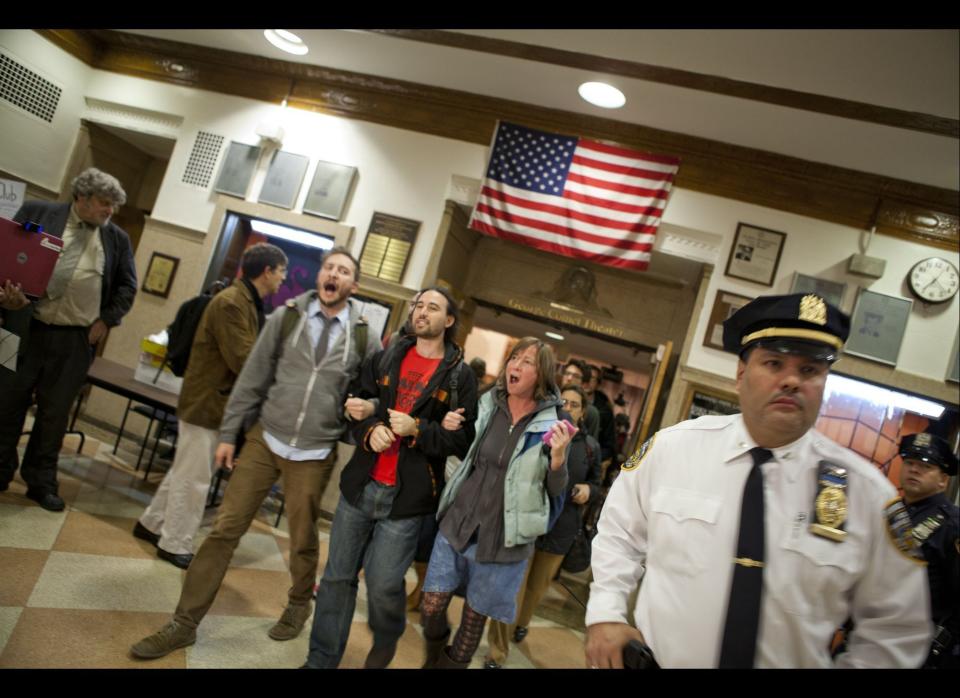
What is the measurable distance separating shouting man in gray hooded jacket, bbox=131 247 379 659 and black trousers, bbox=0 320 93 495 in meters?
0.58

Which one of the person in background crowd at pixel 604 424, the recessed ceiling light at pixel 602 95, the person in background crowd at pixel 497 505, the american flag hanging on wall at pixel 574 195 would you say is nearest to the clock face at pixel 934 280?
the american flag hanging on wall at pixel 574 195

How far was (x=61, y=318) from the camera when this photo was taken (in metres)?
1.59

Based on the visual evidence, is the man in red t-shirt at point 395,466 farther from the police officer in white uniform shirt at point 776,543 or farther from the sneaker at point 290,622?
the police officer in white uniform shirt at point 776,543

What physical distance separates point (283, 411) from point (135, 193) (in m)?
5.39

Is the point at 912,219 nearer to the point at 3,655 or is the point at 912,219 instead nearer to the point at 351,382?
the point at 351,382

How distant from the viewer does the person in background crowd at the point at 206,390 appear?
A: 2508 mm

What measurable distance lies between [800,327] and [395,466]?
1.32m

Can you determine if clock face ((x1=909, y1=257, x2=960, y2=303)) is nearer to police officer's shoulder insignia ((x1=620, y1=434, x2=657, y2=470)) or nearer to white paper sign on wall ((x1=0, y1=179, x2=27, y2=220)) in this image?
police officer's shoulder insignia ((x1=620, y1=434, x2=657, y2=470))

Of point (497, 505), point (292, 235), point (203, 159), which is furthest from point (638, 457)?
point (203, 159)

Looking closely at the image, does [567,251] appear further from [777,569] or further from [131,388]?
[777,569]

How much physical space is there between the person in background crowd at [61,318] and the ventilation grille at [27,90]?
0.48 ft

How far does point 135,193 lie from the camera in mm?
5859

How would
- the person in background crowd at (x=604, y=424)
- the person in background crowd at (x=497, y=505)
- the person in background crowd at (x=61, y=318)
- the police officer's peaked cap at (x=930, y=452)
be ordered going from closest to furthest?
1. the police officer's peaked cap at (x=930, y=452)
2. the person in background crowd at (x=61, y=318)
3. the person in background crowd at (x=497, y=505)
4. the person in background crowd at (x=604, y=424)

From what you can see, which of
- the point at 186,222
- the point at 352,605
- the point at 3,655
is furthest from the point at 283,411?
the point at 186,222
